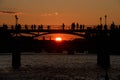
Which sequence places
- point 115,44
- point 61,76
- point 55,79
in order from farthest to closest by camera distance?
point 115,44 < point 61,76 < point 55,79

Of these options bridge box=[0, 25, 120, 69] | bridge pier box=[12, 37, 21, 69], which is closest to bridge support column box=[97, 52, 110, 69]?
bridge box=[0, 25, 120, 69]

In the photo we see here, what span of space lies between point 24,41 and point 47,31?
24.5 feet

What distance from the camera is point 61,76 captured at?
105188mm

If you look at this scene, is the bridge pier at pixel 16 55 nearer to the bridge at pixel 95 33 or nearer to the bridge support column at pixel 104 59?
the bridge at pixel 95 33

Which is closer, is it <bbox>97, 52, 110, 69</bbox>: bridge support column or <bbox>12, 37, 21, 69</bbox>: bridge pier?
<bbox>12, 37, 21, 69</bbox>: bridge pier

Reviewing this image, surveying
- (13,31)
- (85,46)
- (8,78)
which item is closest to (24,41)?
(13,31)

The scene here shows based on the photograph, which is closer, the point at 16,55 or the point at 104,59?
the point at 16,55

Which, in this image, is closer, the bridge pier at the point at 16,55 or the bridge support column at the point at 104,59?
the bridge pier at the point at 16,55

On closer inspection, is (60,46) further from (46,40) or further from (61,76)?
(61,76)

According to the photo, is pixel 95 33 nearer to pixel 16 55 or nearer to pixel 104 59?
pixel 104 59

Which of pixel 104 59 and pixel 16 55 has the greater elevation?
pixel 16 55

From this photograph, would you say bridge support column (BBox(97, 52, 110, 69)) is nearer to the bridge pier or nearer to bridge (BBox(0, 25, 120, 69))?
bridge (BBox(0, 25, 120, 69))

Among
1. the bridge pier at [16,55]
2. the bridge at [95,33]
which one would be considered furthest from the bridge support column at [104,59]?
the bridge pier at [16,55]

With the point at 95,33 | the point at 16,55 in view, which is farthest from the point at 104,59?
the point at 16,55
